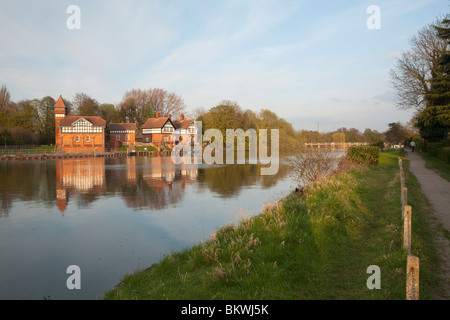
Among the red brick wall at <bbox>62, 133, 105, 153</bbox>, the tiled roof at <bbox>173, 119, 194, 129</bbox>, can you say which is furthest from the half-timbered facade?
the red brick wall at <bbox>62, 133, 105, 153</bbox>

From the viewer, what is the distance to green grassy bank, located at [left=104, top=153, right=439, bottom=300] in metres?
4.11

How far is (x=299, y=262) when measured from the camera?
4.80 meters

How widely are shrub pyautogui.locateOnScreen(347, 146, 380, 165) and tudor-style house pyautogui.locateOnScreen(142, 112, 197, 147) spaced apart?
4278cm

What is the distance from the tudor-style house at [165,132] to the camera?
2318 inches

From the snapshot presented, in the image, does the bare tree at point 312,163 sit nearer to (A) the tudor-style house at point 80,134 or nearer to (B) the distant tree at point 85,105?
(A) the tudor-style house at point 80,134

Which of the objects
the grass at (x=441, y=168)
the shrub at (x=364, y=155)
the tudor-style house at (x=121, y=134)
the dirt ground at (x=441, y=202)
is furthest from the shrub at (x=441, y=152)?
the tudor-style house at (x=121, y=134)

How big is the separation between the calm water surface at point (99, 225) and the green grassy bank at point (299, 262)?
4.17 ft

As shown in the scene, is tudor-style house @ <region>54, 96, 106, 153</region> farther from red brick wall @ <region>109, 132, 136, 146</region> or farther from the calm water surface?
the calm water surface

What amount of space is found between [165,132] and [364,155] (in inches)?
1764

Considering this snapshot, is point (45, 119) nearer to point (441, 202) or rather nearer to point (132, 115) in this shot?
point (132, 115)
